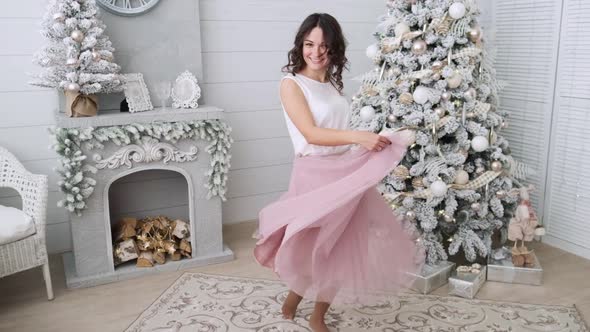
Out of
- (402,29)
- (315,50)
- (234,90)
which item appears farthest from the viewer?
(234,90)

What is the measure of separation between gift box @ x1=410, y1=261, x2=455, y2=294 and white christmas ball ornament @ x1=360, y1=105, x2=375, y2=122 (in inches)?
33.8

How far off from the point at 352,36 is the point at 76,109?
6.94 feet

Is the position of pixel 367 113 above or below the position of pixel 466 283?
above

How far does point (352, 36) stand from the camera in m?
3.87

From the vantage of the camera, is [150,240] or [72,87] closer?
[72,87]

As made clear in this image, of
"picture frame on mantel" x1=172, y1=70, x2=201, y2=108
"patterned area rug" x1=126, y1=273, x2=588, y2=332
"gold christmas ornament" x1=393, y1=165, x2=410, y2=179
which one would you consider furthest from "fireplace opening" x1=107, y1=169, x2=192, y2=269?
"gold christmas ornament" x1=393, y1=165, x2=410, y2=179

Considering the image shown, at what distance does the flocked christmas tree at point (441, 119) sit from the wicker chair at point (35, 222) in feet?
5.64

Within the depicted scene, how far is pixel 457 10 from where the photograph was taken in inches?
102

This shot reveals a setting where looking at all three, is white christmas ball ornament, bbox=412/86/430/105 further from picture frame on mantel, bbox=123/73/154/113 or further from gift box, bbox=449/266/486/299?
picture frame on mantel, bbox=123/73/154/113

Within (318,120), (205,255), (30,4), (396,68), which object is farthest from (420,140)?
(30,4)

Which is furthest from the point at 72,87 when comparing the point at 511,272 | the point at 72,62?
the point at 511,272

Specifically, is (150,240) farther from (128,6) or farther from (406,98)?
(406,98)

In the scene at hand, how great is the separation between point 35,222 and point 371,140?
1715mm

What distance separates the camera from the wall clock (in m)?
2.84
